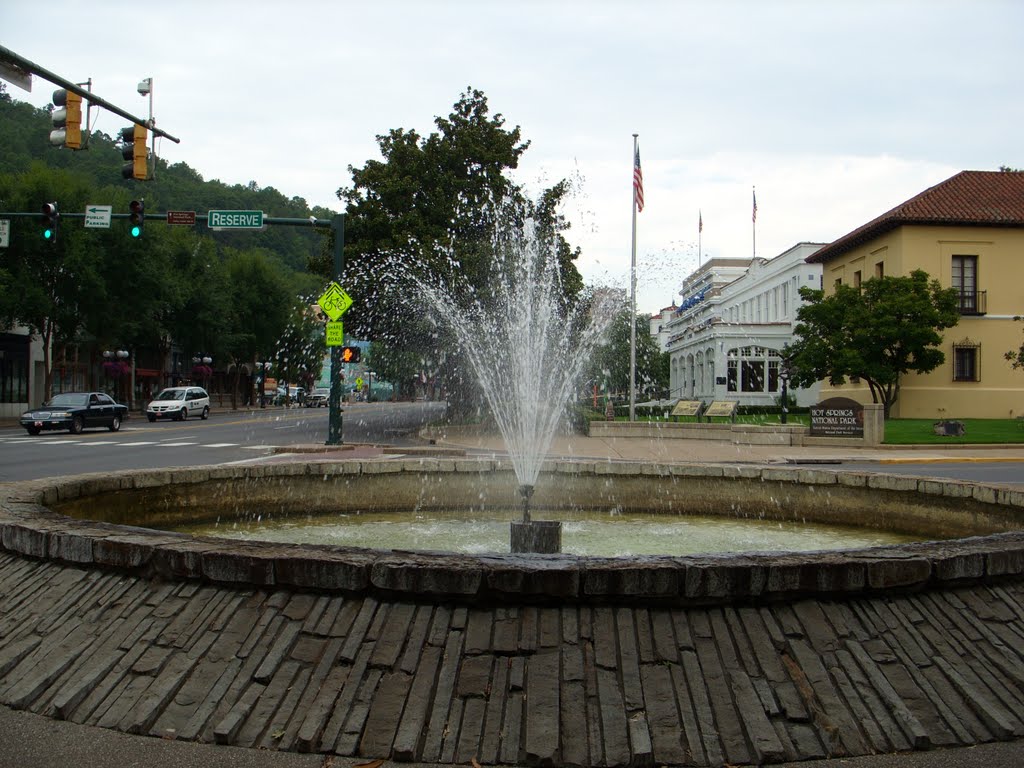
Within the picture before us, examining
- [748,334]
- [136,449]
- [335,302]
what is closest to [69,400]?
[136,449]

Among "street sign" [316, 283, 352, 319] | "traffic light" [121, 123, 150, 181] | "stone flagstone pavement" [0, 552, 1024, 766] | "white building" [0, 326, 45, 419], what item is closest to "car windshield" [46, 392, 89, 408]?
"white building" [0, 326, 45, 419]

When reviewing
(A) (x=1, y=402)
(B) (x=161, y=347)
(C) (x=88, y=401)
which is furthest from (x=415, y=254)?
(B) (x=161, y=347)

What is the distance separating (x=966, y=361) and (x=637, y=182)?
2078 cm

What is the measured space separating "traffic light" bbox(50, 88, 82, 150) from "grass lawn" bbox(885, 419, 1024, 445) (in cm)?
2355

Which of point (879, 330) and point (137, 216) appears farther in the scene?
point (879, 330)

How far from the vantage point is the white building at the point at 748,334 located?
57.1 meters

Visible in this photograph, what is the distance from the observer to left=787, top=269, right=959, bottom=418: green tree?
37344mm

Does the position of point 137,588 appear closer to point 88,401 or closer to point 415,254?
point 415,254

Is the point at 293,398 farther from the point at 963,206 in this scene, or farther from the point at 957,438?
the point at 957,438

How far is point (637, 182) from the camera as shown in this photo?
31891 millimetres

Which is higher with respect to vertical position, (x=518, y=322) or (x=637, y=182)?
(x=637, y=182)

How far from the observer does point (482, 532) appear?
8.65 meters

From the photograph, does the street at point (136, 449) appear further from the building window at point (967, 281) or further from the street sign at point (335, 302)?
the building window at point (967, 281)

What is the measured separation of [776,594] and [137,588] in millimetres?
2900
